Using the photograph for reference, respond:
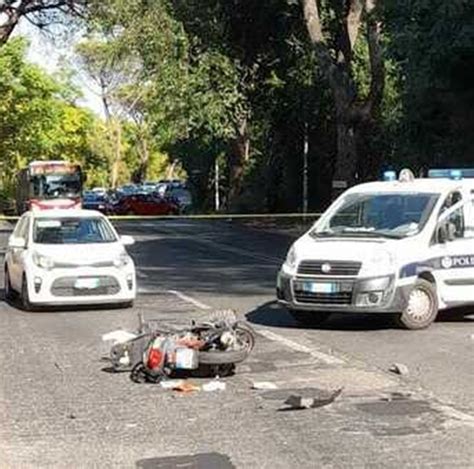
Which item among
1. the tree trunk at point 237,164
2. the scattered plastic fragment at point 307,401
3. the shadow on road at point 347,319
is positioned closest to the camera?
the scattered plastic fragment at point 307,401

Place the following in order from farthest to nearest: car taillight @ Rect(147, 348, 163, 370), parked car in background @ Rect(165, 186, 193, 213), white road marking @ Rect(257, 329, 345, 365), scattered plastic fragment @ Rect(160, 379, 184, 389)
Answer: parked car in background @ Rect(165, 186, 193, 213), white road marking @ Rect(257, 329, 345, 365), car taillight @ Rect(147, 348, 163, 370), scattered plastic fragment @ Rect(160, 379, 184, 389)

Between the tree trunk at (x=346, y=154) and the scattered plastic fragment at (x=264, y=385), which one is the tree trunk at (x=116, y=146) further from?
the scattered plastic fragment at (x=264, y=385)

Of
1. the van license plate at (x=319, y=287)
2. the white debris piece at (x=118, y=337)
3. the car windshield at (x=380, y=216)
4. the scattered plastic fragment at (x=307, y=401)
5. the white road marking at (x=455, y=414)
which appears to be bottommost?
the scattered plastic fragment at (x=307, y=401)

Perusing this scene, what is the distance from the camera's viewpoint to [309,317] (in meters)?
13.7

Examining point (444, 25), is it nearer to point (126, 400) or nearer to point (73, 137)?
point (126, 400)

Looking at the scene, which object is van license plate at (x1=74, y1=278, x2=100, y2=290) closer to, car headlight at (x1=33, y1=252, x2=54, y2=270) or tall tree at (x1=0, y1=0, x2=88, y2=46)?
car headlight at (x1=33, y1=252, x2=54, y2=270)

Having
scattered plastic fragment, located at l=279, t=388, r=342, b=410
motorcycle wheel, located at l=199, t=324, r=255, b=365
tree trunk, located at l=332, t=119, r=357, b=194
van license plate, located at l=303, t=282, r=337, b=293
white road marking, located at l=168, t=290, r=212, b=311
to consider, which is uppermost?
tree trunk, located at l=332, t=119, r=357, b=194

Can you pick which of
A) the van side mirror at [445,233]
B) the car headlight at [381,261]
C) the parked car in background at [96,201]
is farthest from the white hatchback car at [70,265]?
the parked car in background at [96,201]

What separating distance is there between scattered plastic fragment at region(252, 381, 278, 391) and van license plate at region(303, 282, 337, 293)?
3.26 meters

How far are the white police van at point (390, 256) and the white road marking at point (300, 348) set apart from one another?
1.76ft

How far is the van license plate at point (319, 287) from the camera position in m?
12.9

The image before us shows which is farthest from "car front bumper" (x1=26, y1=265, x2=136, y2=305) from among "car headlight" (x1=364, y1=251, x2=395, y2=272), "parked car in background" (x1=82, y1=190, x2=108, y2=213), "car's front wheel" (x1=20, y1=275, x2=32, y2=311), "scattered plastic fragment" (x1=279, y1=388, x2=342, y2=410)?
"parked car in background" (x1=82, y1=190, x2=108, y2=213)

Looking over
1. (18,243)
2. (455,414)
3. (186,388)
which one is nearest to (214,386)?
(186,388)

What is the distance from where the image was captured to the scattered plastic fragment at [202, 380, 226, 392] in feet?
31.1
